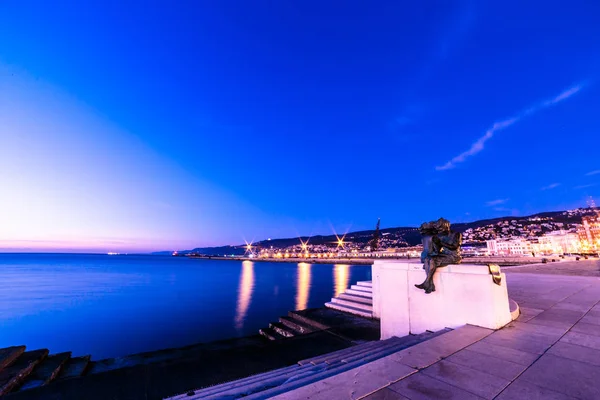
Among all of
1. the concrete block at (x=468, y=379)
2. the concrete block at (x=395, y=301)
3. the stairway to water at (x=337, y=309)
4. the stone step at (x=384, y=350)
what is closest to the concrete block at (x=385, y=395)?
the concrete block at (x=468, y=379)

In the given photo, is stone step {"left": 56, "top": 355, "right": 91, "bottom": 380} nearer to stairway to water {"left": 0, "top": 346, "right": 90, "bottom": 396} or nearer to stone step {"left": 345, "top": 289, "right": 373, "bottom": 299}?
stairway to water {"left": 0, "top": 346, "right": 90, "bottom": 396}

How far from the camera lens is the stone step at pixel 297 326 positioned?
10.3 m

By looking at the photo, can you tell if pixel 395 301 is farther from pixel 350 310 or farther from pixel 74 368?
pixel 74 368

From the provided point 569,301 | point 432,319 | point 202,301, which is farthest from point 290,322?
point 202,301

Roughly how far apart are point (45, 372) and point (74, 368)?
31.4 inches

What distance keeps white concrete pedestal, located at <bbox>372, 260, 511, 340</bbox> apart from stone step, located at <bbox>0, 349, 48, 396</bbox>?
958 centimetres

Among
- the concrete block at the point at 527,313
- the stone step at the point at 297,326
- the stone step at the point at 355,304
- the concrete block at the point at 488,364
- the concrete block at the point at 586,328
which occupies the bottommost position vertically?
the stone step at the point at 297,326

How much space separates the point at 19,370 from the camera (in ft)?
23.7

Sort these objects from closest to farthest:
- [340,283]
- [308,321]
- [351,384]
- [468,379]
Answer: [351,384] < [468,379] < [308,321] < [340,283]

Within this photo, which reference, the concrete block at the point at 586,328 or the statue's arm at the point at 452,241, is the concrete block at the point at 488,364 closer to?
the concrete block at the point at 586,328

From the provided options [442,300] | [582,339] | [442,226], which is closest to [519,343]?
[582,339]

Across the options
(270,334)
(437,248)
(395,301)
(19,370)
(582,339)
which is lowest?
(270,334)

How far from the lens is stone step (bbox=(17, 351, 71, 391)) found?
7.09 m

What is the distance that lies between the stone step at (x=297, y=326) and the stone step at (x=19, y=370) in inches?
317
